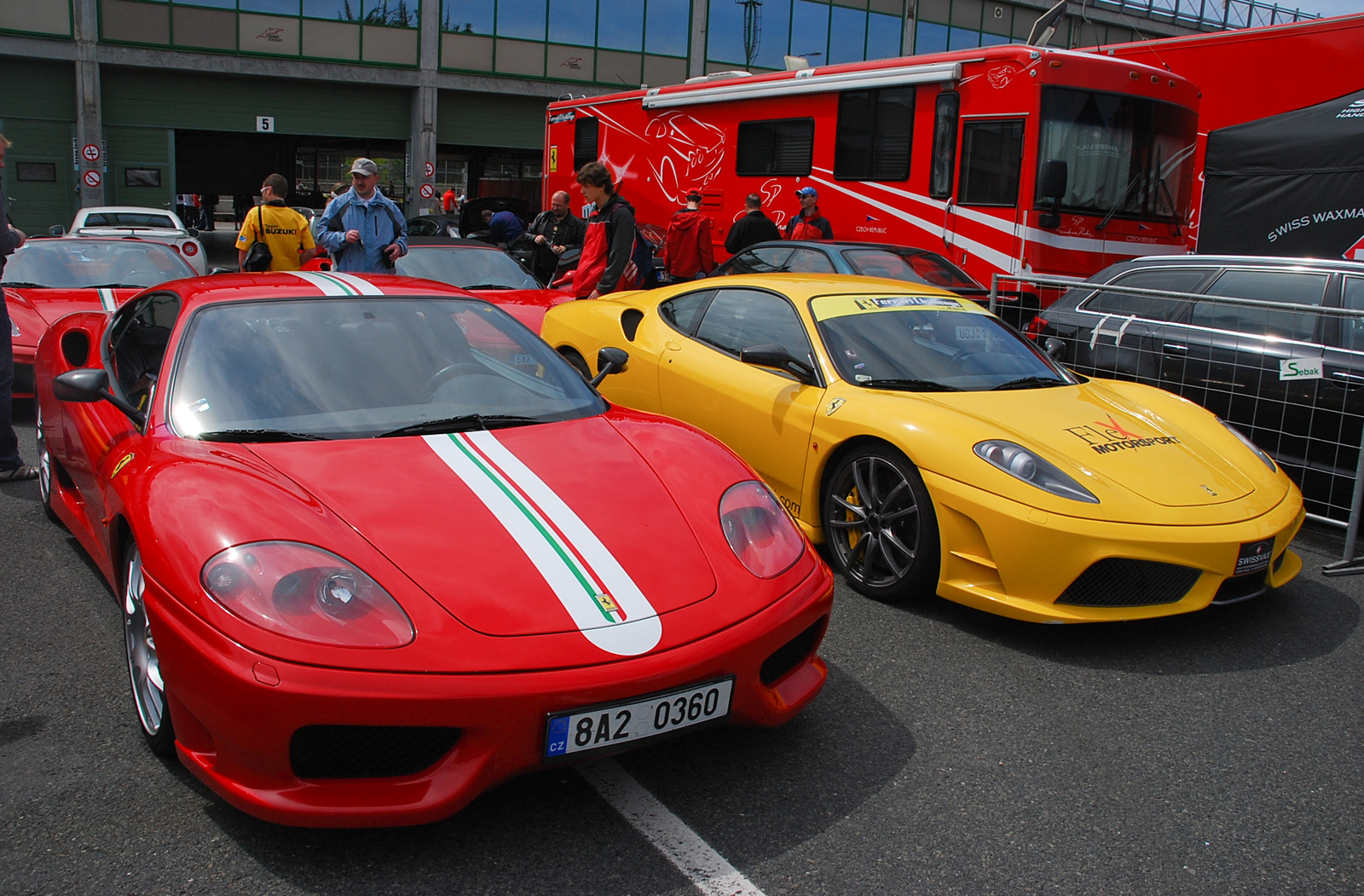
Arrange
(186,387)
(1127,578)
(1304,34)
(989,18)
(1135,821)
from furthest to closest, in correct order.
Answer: (989,18) → (1304,34) → (1127,578) → (186,387) → (1135,821)

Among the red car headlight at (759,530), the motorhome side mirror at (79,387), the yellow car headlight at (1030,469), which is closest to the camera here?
the red car headlight at (759,530)

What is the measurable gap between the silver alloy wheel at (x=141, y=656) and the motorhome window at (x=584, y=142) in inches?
511

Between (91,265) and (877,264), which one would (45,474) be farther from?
(877,264)

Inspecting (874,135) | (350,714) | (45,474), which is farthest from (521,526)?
(874,135)

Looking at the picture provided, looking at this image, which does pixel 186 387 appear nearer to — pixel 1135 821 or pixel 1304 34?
pixel 1135 821

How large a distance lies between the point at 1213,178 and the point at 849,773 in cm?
945

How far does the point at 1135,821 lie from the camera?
2707 millimetres

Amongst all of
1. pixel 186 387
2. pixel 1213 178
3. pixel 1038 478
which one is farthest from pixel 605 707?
pixel 1213 178

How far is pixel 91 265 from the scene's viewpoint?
26.8ft

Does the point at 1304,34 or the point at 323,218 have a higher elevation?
the point at 1304,34

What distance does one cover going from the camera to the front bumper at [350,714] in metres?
2.23

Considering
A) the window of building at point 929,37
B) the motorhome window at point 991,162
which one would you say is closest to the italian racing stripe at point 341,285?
the motorhome window at point 991,162

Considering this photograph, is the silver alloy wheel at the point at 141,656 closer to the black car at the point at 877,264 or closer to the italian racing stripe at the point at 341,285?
the italian racing stripe at the point at 341,285

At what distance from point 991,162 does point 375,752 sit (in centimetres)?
869
